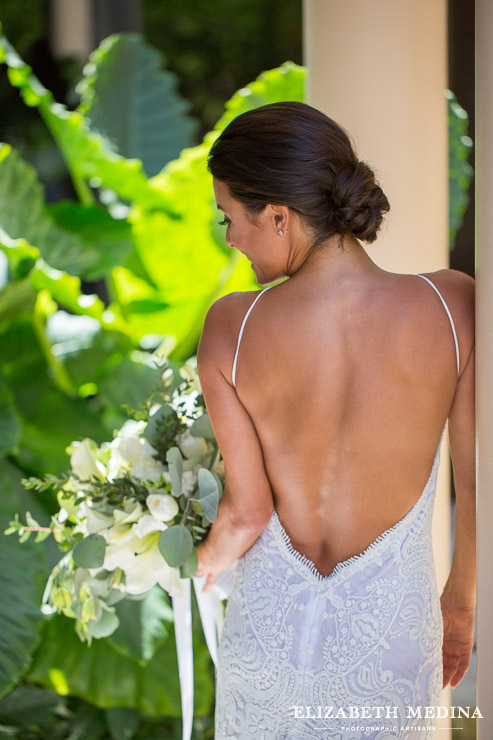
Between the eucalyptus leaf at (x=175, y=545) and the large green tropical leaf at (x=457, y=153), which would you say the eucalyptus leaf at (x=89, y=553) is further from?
the large green tropical leaf at (x=457, y=153)

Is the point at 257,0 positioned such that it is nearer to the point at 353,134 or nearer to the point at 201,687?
the point at 353,134

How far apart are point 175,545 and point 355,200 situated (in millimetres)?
648

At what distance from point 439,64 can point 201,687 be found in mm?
1947

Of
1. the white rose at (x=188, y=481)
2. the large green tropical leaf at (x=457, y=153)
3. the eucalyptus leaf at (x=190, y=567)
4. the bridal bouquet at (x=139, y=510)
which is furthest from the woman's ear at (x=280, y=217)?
the large green tropical leaf at (x=457, y=153)

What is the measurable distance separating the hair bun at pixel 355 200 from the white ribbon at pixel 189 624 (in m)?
0.69

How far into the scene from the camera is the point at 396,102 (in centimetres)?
183

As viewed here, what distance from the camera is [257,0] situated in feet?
16.4

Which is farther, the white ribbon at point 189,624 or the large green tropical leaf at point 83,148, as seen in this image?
the large green tropical leaf at point 83,148

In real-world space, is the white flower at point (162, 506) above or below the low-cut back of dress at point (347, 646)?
above

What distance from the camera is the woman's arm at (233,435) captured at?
1240 millimetres

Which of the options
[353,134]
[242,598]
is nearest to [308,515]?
[242,598]

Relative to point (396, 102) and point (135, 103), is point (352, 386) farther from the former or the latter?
point (135, 103)

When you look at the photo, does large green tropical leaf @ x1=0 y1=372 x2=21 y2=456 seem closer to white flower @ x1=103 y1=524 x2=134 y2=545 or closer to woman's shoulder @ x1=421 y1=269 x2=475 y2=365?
white flower @ x1=103 y1=524 x2=134 y2=545

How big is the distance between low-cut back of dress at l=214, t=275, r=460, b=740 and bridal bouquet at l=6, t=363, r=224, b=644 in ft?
0.63
